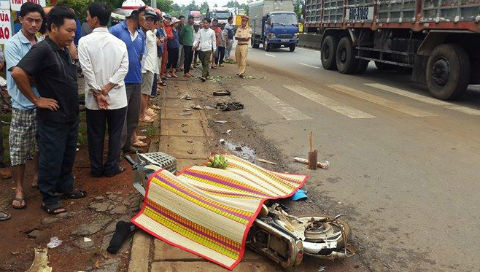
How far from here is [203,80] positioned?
12.7m

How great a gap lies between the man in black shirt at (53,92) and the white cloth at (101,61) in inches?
13.5

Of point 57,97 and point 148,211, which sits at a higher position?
point 57,97

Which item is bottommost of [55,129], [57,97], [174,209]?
[174,209]

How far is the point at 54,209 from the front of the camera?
12.8ft

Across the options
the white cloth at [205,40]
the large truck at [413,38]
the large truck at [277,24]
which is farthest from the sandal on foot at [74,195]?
the large truck at [277,24]

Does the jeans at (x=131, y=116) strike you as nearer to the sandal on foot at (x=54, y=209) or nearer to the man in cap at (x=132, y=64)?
the man in cap at (x=132, y=64)

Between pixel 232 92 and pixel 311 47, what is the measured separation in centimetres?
1890

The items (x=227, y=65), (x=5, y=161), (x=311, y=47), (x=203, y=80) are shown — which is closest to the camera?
(x=5, y=161)

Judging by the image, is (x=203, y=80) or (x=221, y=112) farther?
(x=203, y=80)

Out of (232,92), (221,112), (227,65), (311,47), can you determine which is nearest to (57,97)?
(221,112)

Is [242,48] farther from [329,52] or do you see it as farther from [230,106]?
[230,106]

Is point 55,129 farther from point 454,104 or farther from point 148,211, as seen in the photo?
point 454,104

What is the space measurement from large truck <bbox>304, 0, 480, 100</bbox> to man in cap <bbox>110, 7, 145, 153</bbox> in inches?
254

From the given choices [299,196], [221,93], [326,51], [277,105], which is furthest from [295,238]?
[326,51]
